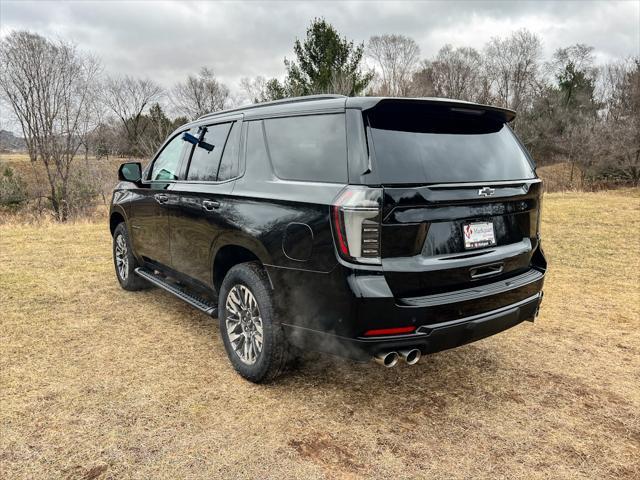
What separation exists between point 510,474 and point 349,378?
127 centimetres

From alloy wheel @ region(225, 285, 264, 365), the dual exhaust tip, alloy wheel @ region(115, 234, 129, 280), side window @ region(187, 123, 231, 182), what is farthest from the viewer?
alloy wheel @ region(115, 234, 129, 280)

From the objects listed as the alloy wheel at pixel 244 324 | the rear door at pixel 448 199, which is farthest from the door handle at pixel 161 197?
the rear door at pixel 448 199

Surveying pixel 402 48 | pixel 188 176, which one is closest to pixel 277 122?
pixel 188 176

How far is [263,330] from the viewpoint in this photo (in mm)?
2969

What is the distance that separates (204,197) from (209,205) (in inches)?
4.9

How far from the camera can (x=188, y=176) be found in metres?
3.99

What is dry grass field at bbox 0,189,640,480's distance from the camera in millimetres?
2396

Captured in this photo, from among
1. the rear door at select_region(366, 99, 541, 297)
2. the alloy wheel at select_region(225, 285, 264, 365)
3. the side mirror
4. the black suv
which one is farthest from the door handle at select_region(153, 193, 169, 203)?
the rear door at select_region(366, 99, 541, 297)

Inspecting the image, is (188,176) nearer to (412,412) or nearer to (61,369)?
(61,369)

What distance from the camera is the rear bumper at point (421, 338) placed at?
2.45 m

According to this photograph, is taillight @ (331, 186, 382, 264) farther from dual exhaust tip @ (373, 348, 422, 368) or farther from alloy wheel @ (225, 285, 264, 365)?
alloy wheel @ (225, 285, 264, 365)

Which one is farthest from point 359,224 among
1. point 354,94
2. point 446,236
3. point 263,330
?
point 354,94

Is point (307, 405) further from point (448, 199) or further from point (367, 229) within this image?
point (448, 199)

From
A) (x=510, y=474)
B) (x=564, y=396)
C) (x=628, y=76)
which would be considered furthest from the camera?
(x=628, y=76)
